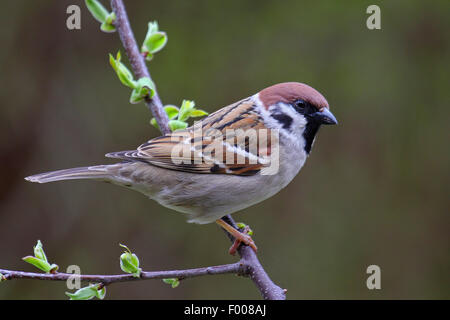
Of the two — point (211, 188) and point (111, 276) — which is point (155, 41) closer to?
point (211, 188)

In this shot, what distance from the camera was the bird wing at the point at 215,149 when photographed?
3303 mm

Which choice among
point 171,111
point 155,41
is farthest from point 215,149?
point 155,41

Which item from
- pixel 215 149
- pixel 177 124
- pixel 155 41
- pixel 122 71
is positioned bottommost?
pixel 215 149

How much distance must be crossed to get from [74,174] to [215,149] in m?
0.85

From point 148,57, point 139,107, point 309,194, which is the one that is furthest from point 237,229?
point 139,107

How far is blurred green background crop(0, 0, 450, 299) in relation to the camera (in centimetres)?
554

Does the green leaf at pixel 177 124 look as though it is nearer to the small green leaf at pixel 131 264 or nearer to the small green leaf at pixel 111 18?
the small green leaf at pixel 111 18

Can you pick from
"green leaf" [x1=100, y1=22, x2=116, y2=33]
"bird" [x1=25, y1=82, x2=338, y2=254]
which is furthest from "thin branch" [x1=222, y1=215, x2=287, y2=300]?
"green leaf" [x1=100, y1=22, x2=116, y2=33]

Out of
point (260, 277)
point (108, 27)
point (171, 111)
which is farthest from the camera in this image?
point (171, 111)

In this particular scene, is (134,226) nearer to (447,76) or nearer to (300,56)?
(300,56)

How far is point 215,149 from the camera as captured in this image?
334 centimetres

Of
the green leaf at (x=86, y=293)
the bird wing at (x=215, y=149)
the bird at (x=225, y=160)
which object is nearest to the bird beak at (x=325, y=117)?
the bird at (x=225, y=160)

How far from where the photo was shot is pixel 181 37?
579cm

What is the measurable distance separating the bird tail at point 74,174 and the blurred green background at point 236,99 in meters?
2.44
